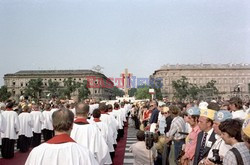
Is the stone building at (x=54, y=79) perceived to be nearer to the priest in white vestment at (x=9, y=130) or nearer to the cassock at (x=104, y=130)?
the priest in white vestment at (x=9, y=130)

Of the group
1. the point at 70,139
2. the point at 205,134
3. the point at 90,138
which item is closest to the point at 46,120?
the point at 90,138

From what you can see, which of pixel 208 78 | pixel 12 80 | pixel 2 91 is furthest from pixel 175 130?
pixel 12 80

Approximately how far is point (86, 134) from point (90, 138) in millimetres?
→ 105

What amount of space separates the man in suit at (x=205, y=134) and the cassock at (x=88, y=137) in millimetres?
1688

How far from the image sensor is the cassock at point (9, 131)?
12.7 m

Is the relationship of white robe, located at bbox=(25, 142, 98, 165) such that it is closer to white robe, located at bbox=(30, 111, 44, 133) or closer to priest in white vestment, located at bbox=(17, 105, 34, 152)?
priest in white vestment, located at bbox=(17, 105, 34, 152)

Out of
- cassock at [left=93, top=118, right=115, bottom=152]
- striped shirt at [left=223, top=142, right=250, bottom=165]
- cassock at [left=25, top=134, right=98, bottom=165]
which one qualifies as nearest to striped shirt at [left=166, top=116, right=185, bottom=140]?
cassock at [left=93, top=118, right=115, bottom=152]

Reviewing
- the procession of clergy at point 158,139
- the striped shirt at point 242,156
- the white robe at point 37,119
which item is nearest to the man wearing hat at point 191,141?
the procession of clergy at point 158,139

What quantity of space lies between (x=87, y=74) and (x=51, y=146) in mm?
154318

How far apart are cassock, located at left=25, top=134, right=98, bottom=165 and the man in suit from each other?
2348mm

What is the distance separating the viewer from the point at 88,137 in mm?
6293

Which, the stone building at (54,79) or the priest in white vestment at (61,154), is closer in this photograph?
the priest in white vestment at (61,154)

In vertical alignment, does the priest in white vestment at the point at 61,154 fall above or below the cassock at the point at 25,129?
above

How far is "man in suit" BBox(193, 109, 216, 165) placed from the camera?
557cm
